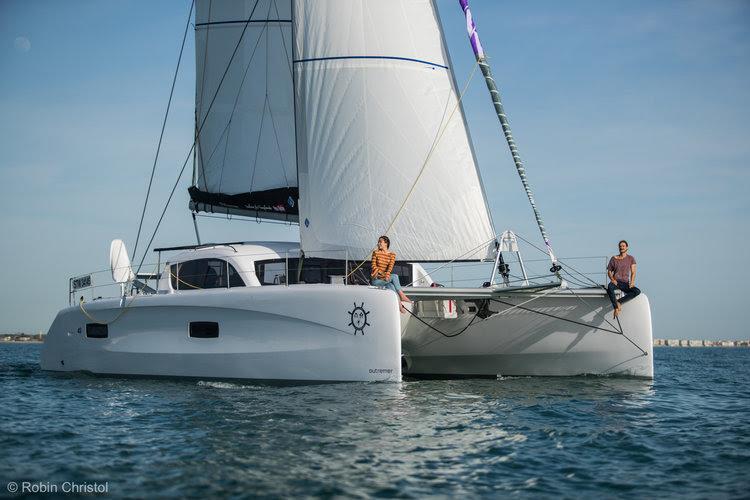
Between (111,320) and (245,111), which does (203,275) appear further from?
(245,111)

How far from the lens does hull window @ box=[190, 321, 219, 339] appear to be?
11.9 m

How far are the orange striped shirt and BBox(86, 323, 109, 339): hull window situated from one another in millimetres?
5368

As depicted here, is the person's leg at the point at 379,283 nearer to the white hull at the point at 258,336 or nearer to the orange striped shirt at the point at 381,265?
the orange striped shirt at the point at 381,265

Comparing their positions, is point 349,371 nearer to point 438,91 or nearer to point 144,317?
point 144,317

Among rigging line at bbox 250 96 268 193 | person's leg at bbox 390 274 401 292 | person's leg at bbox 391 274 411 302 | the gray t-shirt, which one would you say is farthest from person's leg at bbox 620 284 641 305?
rigging line at bbox 250 96 268 193

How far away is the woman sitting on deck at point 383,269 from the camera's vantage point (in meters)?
11.2

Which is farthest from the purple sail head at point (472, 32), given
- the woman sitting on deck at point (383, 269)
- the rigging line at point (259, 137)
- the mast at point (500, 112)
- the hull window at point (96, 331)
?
the hull window at point (96, 331)

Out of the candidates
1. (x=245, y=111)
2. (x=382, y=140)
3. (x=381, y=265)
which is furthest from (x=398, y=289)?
(x=245, y=111)

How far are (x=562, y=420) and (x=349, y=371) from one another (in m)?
3.33

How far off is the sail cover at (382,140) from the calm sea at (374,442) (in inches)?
101

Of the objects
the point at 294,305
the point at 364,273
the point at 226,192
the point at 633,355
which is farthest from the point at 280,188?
the point at 633,355

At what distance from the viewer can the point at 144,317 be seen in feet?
42.0

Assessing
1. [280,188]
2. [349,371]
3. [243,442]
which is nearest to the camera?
[243,442]

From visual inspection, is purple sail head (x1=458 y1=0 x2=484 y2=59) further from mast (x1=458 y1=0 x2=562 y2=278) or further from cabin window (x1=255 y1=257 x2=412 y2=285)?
cabin window (x1=255 y1=257 x2=412 y2=285)
